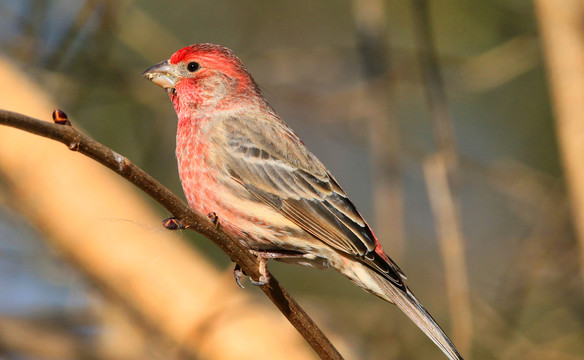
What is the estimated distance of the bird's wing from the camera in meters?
4.42

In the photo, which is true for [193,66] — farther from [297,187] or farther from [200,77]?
[297,187]

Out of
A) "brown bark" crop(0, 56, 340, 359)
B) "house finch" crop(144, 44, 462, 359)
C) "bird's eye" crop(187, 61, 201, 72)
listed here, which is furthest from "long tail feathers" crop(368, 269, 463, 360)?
"bird's eye" crop(187, 61, 201, 72)

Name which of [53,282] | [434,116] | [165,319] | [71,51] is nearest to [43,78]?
[71,51]

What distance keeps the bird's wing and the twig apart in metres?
1.00

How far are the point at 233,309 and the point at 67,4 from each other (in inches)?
134

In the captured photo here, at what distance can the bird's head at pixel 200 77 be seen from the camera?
5.27 m

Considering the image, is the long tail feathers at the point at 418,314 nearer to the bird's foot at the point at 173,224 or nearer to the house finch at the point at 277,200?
the house finch at the point at 277,200

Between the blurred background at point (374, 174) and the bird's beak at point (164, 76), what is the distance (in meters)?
1.29

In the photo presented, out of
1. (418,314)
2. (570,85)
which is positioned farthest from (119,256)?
(570,85)

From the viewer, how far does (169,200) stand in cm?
277

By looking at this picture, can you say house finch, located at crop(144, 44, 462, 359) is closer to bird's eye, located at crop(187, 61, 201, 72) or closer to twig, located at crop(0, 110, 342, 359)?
bird's eye, located at crop(187, 61, 201, 72)

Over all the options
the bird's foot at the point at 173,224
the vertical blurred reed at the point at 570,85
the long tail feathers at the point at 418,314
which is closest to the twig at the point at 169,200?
the bird's foot at the point at 173,224

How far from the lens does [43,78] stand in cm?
681

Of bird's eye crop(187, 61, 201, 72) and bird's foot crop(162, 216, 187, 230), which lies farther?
bird's eye crop(187, 61, 201, 72)
